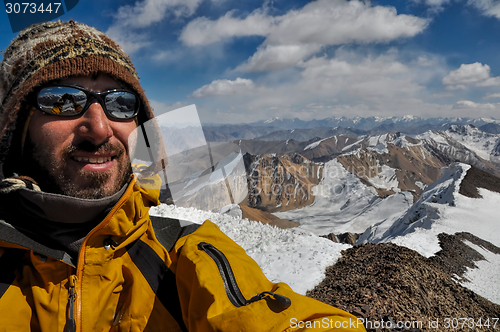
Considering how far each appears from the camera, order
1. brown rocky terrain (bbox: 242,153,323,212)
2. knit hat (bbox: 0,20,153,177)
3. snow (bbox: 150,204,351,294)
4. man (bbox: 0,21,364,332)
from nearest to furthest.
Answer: man (bbox: 0,21,364,332) < knit hat (bbox: 0,20,153,177) < snow (bbox: 150,204,351,294) < brown rocky terrain (bbox: 242,153,323,212)

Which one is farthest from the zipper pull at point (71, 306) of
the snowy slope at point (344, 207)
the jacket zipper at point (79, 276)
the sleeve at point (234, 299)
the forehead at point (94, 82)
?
the snowy slope at point (344, 207)

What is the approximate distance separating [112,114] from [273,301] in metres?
2.07

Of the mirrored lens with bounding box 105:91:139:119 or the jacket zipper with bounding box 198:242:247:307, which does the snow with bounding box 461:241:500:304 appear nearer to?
the jacket zipper with bounding box 198:242:247:307

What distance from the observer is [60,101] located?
7.26 ft

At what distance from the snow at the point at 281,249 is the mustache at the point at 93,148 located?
7.70 m

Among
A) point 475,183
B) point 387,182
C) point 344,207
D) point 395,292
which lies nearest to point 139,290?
point 395,292

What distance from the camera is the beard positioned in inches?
85.4

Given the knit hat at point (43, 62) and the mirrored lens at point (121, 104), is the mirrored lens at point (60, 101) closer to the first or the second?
the knit hat at point (43, 62)

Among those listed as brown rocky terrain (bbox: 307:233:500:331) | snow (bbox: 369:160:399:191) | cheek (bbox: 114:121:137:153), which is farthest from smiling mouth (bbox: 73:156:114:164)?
snow (bbox: 369:160:399:191)

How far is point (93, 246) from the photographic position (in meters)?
2.20

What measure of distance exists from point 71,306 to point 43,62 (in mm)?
1990

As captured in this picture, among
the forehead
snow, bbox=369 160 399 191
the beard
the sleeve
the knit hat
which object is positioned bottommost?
snow, bbox=369 160 399 191

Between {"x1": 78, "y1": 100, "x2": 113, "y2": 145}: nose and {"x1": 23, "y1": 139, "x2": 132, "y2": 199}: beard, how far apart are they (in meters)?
0.05

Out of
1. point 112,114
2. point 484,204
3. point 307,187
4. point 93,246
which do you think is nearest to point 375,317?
point 93,246
